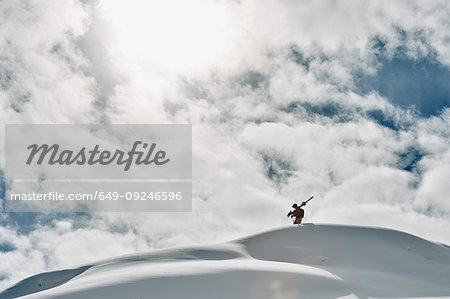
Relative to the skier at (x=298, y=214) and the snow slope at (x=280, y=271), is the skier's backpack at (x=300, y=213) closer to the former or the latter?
the skier at (x=298, y=214)

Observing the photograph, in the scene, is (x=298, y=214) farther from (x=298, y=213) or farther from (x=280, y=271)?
(x=280, y=271)

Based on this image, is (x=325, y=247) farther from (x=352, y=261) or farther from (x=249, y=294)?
(x=249, y=294)

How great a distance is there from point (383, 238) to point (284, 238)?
19.1 feet

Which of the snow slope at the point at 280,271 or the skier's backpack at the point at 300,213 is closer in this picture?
the snow slope at the point at 280,271

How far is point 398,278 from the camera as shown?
19453 mm

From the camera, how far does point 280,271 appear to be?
57.9 ft

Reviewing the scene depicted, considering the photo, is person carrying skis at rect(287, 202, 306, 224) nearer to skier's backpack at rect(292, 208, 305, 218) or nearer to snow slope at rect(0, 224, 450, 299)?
skier's backpack at rect(292, 208, 305, 218)

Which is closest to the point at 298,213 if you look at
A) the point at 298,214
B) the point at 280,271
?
the point at 298,214

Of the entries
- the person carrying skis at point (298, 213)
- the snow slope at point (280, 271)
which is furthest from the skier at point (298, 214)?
the snow slope at point (280, 271)

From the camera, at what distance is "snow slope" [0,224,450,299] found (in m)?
15.4

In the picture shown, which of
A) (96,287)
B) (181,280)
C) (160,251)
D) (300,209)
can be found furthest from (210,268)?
(300,209)

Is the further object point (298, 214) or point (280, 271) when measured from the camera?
point (298, 214)

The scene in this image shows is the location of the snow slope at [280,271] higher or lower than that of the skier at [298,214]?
lower

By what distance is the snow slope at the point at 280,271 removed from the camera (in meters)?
15.4
